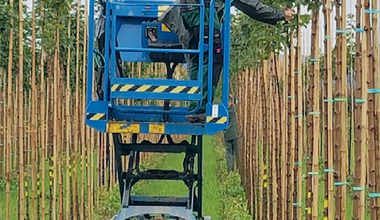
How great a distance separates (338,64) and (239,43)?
26.5 feet

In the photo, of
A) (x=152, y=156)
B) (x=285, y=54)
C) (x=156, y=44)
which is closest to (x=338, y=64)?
(x=156, y=44)

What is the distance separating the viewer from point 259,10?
21.9ft

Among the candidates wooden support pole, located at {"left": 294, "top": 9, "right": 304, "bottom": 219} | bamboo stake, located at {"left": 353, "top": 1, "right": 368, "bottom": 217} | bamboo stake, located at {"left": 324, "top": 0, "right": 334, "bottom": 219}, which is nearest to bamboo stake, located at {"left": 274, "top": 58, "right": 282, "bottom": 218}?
wooden support pole, located at {"left": 294, "top": 9, "right": 304, "bottom": 219}

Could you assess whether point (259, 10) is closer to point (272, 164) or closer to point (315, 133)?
point (315, 133)

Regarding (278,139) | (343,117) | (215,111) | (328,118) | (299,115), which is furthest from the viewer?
(278,139)

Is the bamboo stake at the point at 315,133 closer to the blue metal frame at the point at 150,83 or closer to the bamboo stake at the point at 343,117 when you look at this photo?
the bamboo stake at the point at 343,117

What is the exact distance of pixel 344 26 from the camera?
18.9ft

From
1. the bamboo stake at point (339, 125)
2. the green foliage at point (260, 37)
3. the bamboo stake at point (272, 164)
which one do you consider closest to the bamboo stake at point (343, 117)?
the bamboo stake at point (339, 125)

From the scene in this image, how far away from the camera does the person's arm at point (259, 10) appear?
667 cm

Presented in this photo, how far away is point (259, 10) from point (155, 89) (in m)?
1.27

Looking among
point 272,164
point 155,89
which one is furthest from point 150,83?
point 272,164

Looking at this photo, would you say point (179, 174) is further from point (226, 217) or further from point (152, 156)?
point (152, 156)

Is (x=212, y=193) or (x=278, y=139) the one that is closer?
(x=278, y=139)

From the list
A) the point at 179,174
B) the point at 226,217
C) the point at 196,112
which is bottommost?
the point at 226,217
